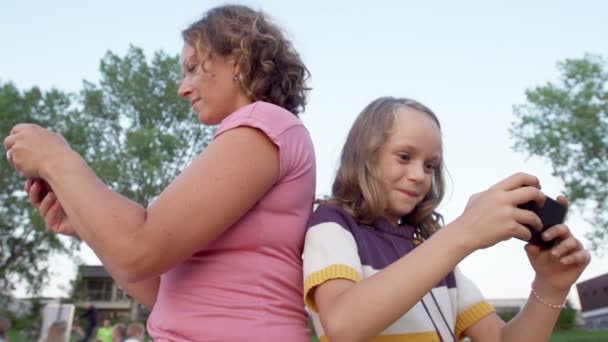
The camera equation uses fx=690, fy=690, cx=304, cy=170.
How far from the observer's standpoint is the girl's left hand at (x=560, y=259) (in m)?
1.28

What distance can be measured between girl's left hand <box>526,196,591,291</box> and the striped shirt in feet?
0.85

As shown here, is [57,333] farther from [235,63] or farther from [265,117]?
[265,117]

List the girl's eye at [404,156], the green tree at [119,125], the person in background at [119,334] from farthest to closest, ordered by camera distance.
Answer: the green tree at [119,125]
the person in background at [119,334]
the girl's eye at [404,156]

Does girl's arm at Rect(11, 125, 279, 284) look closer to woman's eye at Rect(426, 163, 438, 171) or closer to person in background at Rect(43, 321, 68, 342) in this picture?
woman's eye at Rect(426, 163, 438, 171)

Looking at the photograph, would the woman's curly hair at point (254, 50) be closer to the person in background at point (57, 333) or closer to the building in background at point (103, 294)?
the person in background at point (57, 333)

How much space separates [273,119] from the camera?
1.58m

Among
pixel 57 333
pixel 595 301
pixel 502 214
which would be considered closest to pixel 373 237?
pixel 502 214

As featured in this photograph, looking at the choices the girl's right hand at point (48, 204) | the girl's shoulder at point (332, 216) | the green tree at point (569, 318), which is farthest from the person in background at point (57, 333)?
the green tree at point (569, 318)

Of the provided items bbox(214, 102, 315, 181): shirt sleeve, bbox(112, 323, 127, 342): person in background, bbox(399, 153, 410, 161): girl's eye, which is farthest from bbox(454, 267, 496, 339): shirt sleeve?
bbox(112, 323, 127, 342): person in background

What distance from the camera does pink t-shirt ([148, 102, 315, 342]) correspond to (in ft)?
4.80

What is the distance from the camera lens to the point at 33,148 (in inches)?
57.4

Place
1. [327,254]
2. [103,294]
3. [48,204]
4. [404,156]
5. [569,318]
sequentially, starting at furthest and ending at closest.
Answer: [103,294]
[569,318]
[404,156]
[48,204]
[327,254]

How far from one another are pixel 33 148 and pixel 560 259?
1.10 m

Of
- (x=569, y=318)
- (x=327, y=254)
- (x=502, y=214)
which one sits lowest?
(x=569, y=318)
